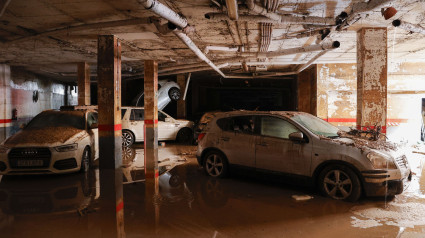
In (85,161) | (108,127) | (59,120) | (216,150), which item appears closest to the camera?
(216,150)

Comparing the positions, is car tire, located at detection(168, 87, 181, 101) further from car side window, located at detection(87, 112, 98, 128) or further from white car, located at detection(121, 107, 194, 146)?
car side window, located at detection(87, 112, 98, 128)

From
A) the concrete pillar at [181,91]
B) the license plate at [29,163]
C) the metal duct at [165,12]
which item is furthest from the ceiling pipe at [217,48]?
the concrete pillar at [181,91]

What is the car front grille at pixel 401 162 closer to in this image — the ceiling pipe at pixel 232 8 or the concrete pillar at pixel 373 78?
the concrete pillar at pixel 373 78

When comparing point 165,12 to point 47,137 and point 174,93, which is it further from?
point 174,93

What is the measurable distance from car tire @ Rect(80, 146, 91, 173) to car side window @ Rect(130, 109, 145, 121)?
4484 mm

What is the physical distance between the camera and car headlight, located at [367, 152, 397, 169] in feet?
13.9

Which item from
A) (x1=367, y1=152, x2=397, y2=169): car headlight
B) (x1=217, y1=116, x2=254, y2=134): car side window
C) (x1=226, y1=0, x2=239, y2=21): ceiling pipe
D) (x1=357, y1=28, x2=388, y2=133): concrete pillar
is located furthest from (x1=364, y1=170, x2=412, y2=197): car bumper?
(x1=226, y1=0, x2=239, y2=21): ceiling pipe

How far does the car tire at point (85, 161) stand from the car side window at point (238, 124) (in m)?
3.30

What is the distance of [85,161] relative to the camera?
655 cm

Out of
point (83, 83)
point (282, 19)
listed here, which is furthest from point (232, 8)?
point (83, 83)

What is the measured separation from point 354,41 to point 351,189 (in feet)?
19.0

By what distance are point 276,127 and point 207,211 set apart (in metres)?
2.18

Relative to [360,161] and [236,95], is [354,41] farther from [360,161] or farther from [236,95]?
[236,95]

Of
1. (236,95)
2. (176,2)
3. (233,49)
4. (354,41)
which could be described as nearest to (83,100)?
(233,49)
